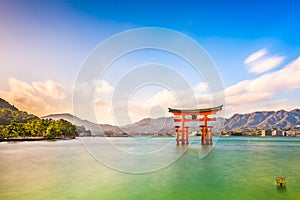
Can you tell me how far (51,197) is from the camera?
7.71m

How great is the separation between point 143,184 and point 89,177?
302 centimetres

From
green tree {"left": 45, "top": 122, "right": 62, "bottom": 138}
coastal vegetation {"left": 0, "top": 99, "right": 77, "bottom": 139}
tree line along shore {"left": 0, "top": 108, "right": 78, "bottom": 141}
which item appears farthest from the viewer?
green tree {"left": 45, "top": 122, "right": 62, "bottom": 138}

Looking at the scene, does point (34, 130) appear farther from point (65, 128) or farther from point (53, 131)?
point (65, 128)

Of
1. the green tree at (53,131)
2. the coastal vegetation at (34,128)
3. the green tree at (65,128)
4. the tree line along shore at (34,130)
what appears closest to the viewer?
the tree line along shore at (34,130)

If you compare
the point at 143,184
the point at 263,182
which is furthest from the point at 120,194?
the point at 263,182

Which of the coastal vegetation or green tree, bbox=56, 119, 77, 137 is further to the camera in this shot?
green tree, bbox=56, 119, 77, 137

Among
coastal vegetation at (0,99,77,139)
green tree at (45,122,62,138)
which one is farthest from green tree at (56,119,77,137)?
green tree at (45,122,62,138)

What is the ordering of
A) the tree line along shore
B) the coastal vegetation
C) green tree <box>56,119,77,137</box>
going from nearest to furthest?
1. the tree line along shore
2. the coastal vegetation
3. green tree <box>56,119,77,137</box>

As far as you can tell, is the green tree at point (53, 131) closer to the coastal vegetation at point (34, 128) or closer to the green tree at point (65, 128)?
the coastal vegetation at point (34, 128)

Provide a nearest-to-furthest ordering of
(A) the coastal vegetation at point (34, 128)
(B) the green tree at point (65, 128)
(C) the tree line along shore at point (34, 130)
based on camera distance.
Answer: (C) the tree line along shore at point (34, 130) → (A) the coastal vegetation at point (34, 128) → (B) the green tree at point (65, 128)

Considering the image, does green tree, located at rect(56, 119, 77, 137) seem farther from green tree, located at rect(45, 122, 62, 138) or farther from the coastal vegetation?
green tree, located at rect(45, 122, 62, 138)

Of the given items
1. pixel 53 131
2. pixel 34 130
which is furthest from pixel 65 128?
pixel 34 130

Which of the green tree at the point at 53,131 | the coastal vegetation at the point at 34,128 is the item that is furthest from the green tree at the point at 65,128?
the green tree at the point at 53,131

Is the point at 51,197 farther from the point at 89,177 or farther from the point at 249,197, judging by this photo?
the point at 249,197
